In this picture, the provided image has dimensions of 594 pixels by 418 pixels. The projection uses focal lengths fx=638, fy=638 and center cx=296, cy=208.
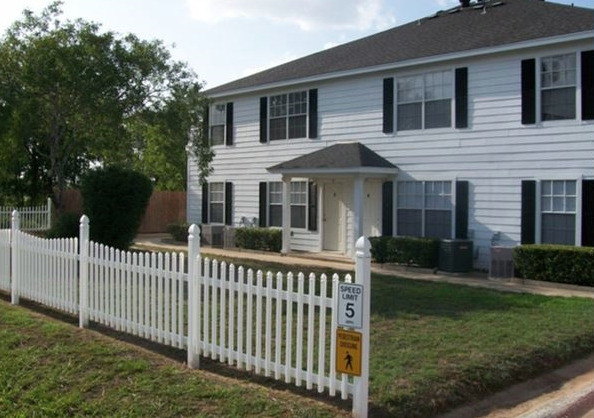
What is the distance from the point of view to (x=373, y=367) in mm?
6312

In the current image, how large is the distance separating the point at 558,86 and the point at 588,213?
2748 millimetres

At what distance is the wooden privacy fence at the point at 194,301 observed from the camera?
5.47 meters

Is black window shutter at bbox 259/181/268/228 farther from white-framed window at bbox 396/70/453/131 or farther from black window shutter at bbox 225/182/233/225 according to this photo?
white-framed window at bbox 396/70/453/131

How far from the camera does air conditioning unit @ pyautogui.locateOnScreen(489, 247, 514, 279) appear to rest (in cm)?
1352

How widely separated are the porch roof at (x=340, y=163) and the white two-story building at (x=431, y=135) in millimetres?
43

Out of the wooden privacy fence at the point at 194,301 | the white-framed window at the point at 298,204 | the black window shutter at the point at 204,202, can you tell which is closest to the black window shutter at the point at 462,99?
the white-framed window at the point at 298,204

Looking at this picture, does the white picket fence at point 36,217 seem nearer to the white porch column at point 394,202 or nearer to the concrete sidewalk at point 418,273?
the concrete sidewalk at point 418,273

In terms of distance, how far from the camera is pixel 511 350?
709 cm

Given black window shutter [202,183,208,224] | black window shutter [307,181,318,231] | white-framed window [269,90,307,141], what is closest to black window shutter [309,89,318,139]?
white-framed window [269,90,307,141]

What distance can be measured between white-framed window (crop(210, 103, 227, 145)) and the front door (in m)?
5.19

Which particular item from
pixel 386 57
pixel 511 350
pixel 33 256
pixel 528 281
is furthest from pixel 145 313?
pixel 386 57

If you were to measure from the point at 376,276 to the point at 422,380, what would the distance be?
25.2ft

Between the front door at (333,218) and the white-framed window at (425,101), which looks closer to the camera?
the white-framed window at (425,101)

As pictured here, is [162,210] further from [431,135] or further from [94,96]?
[431,135]
